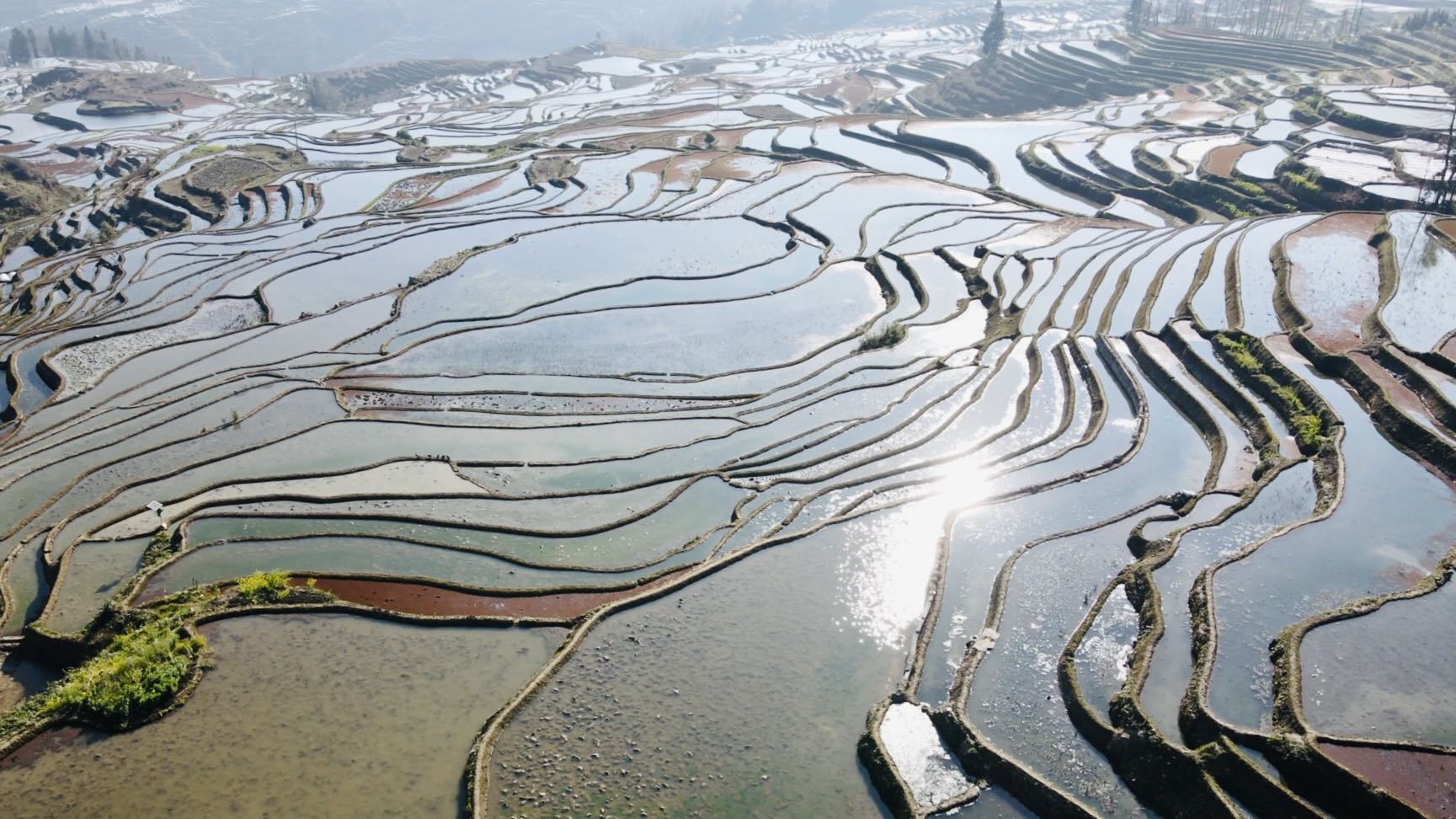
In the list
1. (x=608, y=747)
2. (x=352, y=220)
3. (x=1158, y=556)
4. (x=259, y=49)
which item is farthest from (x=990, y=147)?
(x=259, y=49)

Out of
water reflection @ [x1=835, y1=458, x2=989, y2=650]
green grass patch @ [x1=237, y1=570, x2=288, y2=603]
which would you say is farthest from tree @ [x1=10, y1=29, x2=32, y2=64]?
water reflection @ [x1=835, y1=458, x2=989, y2=650]

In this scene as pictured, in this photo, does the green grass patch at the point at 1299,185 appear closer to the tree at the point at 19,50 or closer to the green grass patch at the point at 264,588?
the green grass patch at the point at 264,588

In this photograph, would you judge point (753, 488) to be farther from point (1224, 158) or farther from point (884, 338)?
point (1224, 158)

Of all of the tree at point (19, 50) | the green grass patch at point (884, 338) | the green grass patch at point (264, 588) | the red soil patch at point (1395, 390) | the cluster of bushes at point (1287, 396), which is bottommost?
the green grass patch at point (264, 588)

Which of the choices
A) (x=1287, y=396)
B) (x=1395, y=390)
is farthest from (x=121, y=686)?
(x=1395, y=390)

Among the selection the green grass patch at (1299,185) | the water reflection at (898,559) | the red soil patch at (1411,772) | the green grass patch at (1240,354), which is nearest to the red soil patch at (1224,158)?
the green grass patch at (1299,185)

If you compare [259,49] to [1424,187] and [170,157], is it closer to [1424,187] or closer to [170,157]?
[170,157]
